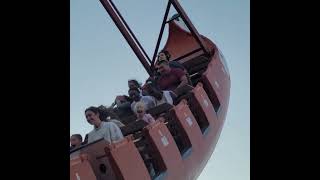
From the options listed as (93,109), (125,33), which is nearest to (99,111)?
(93,109)

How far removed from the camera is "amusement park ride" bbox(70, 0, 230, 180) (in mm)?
2170

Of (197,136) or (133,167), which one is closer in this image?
(133,167)

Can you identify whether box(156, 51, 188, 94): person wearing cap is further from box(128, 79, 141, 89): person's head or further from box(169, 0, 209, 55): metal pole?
box(169, 0, 209, 55): metal pole

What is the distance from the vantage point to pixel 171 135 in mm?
2740

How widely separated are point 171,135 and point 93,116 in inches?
19.8

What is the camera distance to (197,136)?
10.3 ft

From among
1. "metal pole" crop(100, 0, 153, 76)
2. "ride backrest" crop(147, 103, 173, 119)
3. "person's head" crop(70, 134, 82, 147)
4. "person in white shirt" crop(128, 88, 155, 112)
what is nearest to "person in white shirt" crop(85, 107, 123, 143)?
"person's head" crop(70, 134, 82, 147)
